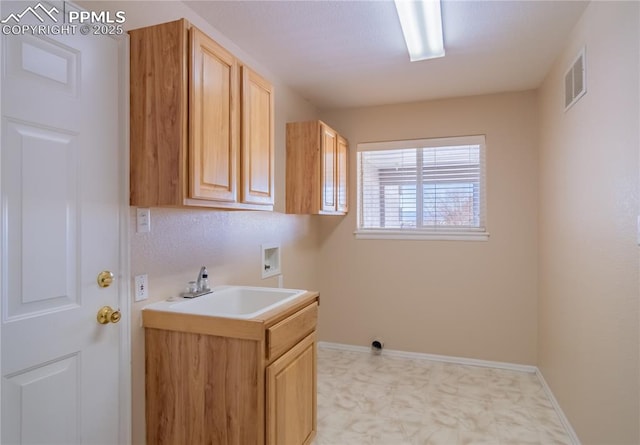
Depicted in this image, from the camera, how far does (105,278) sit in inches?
63.9

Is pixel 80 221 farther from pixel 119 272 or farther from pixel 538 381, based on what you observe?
pixel 538 381

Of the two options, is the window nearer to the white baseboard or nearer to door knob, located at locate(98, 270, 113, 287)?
the white baseboard

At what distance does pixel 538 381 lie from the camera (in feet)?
10.6

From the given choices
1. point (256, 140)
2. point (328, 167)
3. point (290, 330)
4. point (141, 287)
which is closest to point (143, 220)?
point (141, 287)

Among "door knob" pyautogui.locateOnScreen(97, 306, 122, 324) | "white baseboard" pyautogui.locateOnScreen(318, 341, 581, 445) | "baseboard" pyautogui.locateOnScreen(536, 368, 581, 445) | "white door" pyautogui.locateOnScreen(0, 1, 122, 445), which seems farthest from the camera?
"white baseboard" pyautogui.locateOnScreen(318, 341, 581, 445)

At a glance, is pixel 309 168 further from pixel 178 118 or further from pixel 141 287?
pixel 141 287

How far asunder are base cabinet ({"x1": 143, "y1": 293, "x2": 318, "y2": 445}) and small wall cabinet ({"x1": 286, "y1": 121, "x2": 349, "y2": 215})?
1.50 m

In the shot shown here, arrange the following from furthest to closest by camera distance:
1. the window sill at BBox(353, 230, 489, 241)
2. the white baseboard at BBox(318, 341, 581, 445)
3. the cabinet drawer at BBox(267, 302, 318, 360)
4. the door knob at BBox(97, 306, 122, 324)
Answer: the window sill at BBox(353, 230, 489, 241)
the white baseboard at BBox(318, 341, 581, 445)
the cabinet drawer at BBox(267, 302, 318, 360)
the door knob at BBox(97, 306, 122, 324)

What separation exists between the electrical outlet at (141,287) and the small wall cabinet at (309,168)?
1.64 metres

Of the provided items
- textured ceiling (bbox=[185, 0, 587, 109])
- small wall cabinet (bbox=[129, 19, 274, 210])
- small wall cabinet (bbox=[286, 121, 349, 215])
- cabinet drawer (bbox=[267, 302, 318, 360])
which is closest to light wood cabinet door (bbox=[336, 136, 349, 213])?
small wall cabinet (bbox=[286, 121, 349, 215])

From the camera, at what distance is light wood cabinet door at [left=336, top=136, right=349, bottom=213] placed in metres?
3.67

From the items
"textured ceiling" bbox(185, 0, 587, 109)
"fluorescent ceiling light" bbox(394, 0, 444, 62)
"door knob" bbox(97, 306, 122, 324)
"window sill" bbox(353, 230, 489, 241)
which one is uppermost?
"textured ceiling" bbox(185, 0, 587, 109)

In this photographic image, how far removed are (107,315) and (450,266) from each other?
3.02 m

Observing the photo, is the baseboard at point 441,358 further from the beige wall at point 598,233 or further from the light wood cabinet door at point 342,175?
the light wood cabinet door at point 342,175
